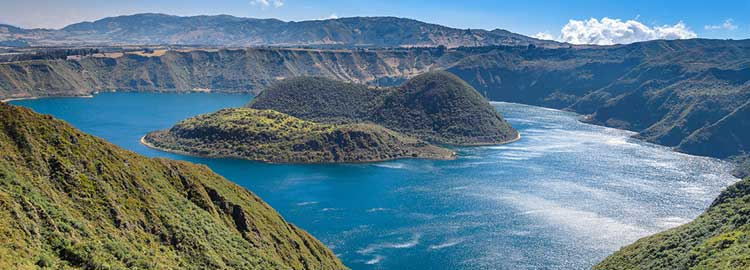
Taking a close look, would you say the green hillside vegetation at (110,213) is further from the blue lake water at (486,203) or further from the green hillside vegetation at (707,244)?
the green hillside vegetation at (707,244)

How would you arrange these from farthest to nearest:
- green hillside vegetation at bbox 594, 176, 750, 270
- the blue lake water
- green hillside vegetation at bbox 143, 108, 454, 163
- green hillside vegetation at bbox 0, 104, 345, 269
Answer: green hillside vegetation at bbox 143, 108, 454, 163 → the blue lake water → green hillside vegetation at bbox 594, 176, 750, 270 → green hillside vegetation at bbox 0, 104, 345, 269

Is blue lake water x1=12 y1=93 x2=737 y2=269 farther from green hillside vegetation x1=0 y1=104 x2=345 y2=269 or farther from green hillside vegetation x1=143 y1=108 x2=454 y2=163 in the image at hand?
green hillside vegetation x1=0 y1=104 x2=345 y2=269

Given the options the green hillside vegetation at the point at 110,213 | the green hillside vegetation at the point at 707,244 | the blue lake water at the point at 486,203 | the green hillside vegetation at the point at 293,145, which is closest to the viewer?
the green hillside vegetation at the point at 110,213

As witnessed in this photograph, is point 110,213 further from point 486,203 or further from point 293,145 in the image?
point 293,145

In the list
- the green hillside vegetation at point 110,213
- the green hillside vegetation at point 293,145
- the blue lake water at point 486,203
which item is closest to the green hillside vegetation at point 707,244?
the blue lake water at point 486,203

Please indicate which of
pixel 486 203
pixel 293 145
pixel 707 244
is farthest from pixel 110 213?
pixel 293 145

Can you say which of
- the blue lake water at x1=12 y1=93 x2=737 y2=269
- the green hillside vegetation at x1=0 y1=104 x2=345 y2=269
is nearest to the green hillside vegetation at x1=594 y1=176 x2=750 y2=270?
the blue lake water at x1=12 y1=93 x2=737 y2=269
